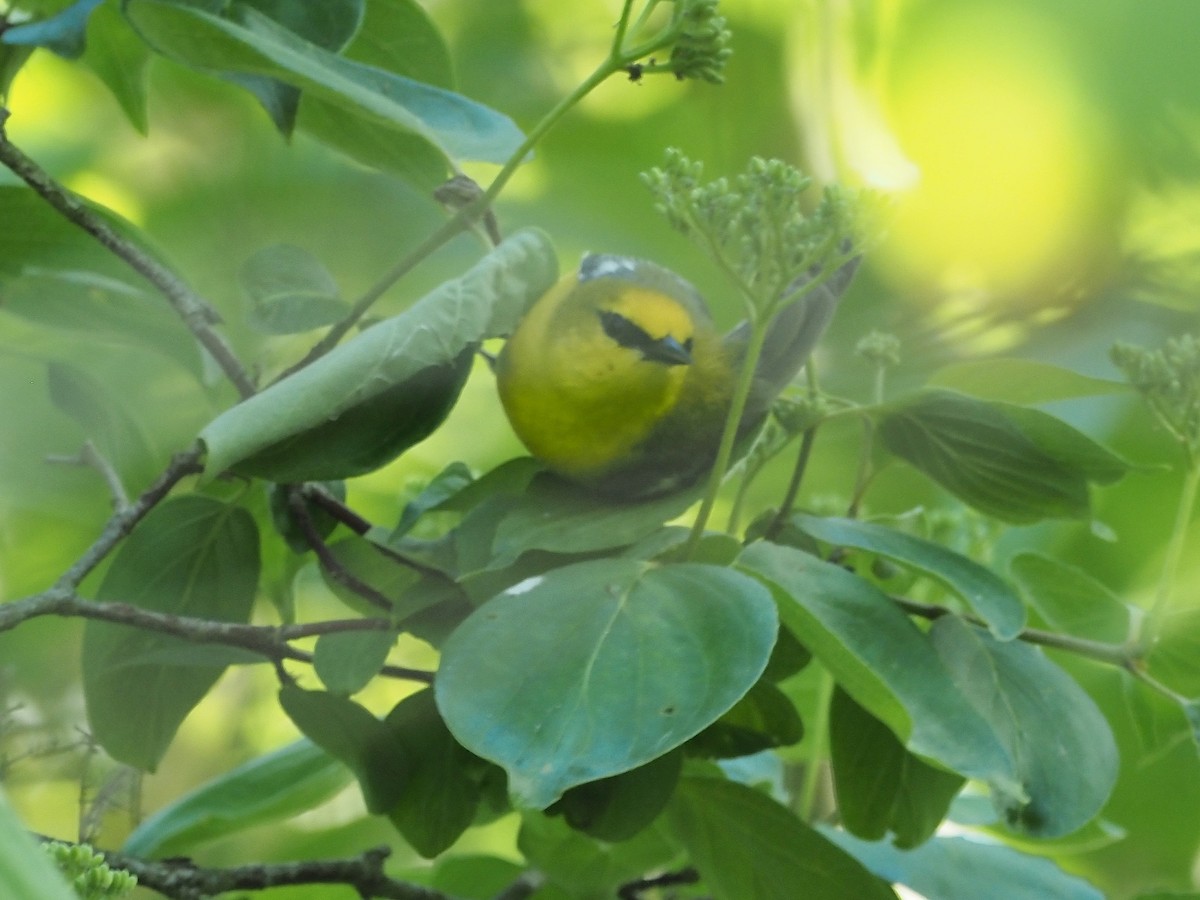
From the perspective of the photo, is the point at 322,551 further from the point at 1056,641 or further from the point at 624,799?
the point at 1056,641

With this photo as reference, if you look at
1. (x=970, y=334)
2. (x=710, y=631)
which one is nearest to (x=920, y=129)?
(x=970, y=334)

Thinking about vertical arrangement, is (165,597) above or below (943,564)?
below

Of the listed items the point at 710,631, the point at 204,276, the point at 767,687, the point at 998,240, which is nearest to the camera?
the point at 710,631

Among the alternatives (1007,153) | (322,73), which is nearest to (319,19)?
(322,73)

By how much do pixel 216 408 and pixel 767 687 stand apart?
0.21 meters

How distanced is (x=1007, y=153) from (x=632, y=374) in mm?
686

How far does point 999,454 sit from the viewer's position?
1.26 feet

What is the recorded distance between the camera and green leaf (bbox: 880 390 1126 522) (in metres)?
0.37

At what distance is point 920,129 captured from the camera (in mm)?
951

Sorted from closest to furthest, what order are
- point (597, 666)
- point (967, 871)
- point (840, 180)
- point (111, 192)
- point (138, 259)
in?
point (597, 666) < point (138, 259) < point (967, 871) < point (840, 180) < point (111, 192)

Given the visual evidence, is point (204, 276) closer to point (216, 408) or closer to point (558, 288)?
point (216, 408)

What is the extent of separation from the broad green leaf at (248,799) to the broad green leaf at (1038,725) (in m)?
0.25

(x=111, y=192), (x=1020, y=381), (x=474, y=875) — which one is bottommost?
(x=474, y=875)

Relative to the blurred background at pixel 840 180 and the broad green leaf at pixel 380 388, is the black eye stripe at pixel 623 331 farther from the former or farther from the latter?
the blurred background at pixel 840 180
